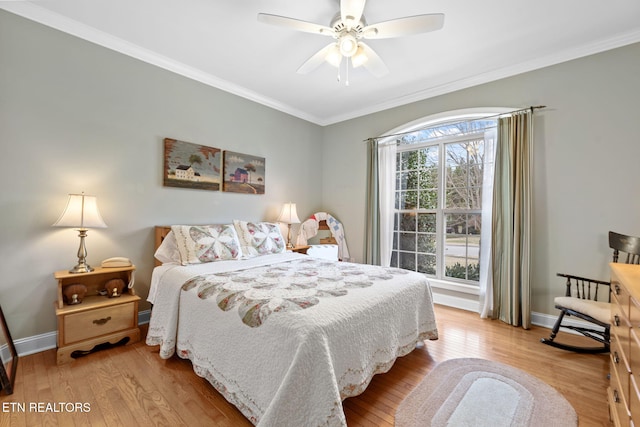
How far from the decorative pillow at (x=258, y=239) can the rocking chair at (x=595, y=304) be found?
2734 mm

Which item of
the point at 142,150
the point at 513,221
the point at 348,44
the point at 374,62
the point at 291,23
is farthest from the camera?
the point at 513,221

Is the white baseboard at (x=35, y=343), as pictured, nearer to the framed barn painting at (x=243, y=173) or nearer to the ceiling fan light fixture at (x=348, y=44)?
the framed barn painting at (x=243, y=173)

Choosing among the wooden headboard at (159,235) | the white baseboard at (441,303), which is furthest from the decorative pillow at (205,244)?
the white baseboard at (441,303)

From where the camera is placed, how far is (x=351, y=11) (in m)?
1.84

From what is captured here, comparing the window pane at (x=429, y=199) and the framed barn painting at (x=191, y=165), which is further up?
the framed barn painting at (x=191, y=165)

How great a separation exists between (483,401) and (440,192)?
8.15 feet

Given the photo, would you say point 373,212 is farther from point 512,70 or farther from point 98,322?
point 98,322

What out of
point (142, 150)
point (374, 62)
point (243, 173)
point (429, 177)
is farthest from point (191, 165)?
point (429, 177)

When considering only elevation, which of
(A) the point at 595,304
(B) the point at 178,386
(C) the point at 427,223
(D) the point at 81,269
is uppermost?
(C) the point at 427,223

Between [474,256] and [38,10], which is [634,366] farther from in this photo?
[38,10]

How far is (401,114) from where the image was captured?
383 centimetres

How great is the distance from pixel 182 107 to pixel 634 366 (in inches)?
151

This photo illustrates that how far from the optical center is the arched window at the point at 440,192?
3271 millimetres

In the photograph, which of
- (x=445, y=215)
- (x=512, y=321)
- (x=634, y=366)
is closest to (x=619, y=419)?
(x=634, y=366)
